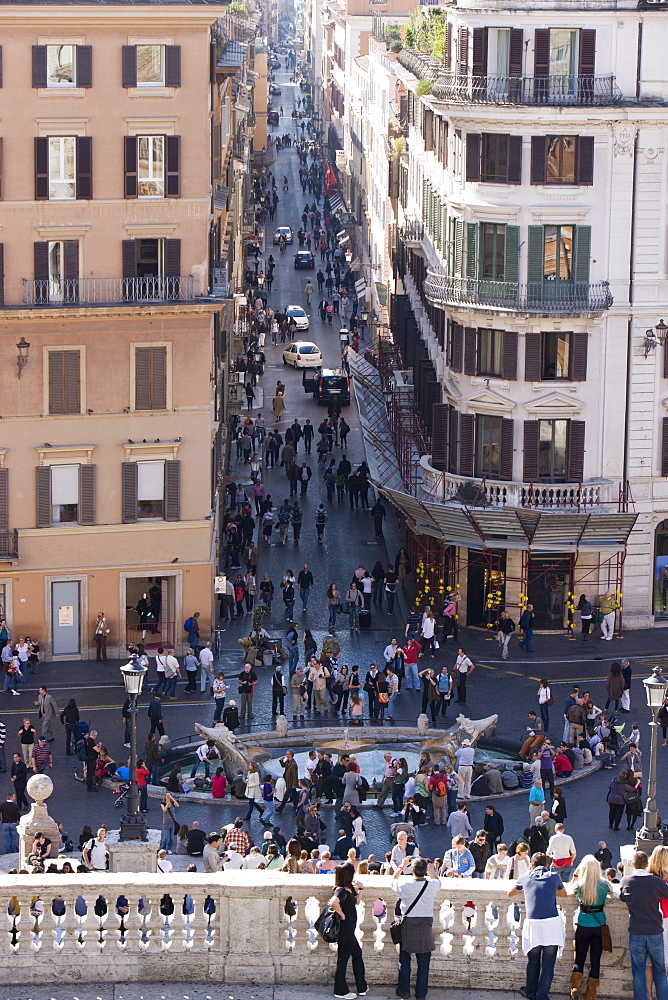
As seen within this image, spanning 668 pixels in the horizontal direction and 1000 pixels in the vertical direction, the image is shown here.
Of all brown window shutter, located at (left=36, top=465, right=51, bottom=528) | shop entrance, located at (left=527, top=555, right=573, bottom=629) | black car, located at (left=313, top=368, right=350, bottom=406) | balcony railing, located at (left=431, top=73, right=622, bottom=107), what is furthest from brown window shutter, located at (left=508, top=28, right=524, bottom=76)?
black car, located at (left=313, top=368, right=350, bottom=406)

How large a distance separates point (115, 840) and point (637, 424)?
3122 centimetres

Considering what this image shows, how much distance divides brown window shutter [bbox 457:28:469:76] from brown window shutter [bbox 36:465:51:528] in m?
17.1

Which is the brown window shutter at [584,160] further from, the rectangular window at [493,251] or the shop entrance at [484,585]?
the shop entrance at [484,585]

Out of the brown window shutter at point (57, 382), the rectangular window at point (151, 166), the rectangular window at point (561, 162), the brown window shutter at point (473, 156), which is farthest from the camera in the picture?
the brown window shutter at point (473, 156)

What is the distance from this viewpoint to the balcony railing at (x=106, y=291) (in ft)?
193

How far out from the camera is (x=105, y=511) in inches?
2387

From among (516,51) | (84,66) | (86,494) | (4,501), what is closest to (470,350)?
(516,51)

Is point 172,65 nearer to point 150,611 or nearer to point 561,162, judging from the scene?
point 561,162

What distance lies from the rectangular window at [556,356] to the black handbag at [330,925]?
123ft

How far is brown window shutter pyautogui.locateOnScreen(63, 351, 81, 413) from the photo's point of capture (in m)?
59.5

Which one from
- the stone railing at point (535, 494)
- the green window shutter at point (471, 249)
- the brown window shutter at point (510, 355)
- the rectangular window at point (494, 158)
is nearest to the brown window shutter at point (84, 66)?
the rectangular window at point (494, 158)

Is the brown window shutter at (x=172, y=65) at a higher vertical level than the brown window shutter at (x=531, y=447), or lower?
higher

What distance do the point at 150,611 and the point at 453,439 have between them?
10.9m

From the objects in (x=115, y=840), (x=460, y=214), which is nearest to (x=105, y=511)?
(x=460, y=214)
